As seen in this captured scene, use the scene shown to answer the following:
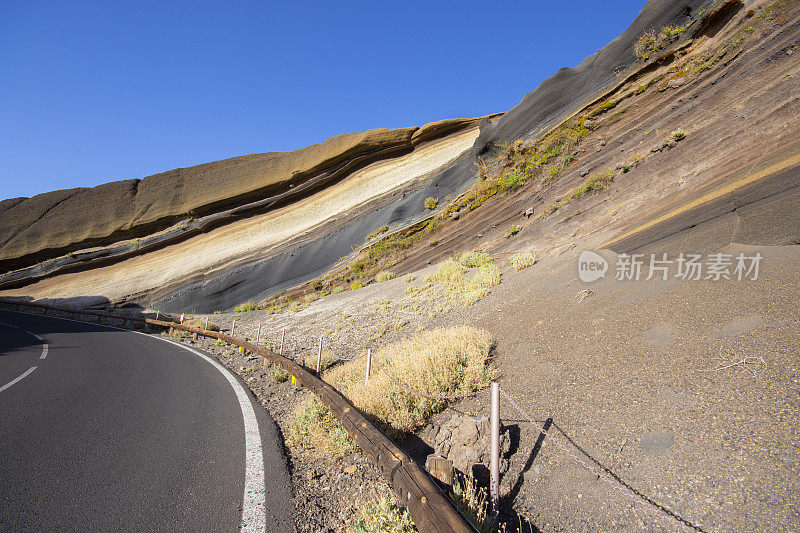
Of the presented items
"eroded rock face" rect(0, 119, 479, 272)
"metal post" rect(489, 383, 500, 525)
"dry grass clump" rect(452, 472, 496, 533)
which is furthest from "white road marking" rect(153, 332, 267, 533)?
"eroded rock face" rect(0, 119, 479, 272)

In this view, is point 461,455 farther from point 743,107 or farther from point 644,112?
point 644,112

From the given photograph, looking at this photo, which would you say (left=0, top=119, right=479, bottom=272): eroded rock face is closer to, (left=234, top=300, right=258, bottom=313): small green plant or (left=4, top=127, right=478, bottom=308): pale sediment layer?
(left=4, top=127, right=478, bottom=308): pale sediment layer

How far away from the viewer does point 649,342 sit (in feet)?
16.6

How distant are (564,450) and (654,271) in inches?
195

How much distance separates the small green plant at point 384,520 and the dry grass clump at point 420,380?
1732mm

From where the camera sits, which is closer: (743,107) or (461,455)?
(461,455)

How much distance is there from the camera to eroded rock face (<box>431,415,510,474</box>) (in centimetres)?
373

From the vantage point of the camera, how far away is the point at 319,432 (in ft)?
15.0

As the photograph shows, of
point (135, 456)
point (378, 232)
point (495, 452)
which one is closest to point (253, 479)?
point (135, 456)

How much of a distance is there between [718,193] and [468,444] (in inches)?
293

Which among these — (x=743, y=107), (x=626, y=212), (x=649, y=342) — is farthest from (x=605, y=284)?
(x=743, y=107)

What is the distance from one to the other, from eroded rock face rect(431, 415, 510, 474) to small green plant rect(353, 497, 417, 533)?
3.20 ft

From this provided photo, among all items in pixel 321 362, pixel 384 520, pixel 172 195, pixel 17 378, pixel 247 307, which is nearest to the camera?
pixel 384 520

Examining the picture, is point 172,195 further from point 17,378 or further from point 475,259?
point 17,378
